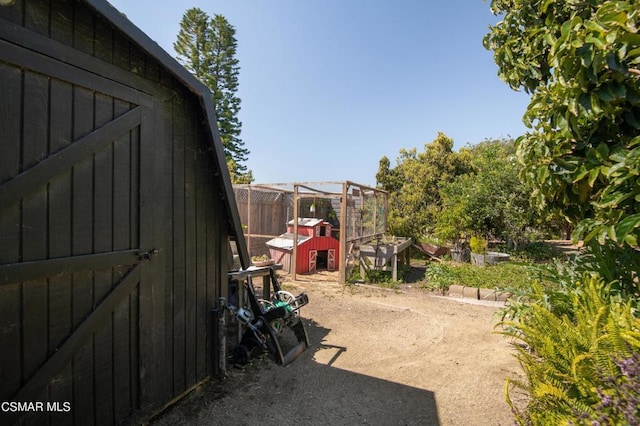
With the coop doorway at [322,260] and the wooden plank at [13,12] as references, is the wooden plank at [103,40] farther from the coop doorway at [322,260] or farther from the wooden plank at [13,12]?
the coop doorway at [322,260]

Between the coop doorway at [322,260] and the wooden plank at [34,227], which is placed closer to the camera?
the wooden plank at [34,227]

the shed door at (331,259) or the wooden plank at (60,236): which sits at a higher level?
the wooden plank at (60,236)

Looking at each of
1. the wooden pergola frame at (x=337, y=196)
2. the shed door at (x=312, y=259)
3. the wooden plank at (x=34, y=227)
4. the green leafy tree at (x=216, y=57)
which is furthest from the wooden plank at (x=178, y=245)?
the green leafy tree at (x=216, y=57)

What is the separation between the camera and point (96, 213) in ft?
6.73

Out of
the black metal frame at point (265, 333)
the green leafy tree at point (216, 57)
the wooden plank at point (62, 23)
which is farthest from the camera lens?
the green leafy tree at point (216, 57)

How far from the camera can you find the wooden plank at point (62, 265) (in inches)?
63.1

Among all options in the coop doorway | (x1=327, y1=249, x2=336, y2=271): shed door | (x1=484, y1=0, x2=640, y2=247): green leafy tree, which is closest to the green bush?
(x1=327, y1=249, x2=336, y2=271): shed door

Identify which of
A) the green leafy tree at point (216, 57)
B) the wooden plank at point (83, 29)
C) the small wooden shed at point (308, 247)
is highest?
the green leafy tree at point (216, 57)

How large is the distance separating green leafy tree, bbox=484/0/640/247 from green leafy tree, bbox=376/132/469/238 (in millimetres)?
9787

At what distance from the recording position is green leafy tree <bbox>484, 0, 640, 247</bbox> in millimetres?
1723

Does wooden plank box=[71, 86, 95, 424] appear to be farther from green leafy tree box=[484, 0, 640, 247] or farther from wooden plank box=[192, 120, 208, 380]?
green leafy tree box=[484, 0, 640, 247]

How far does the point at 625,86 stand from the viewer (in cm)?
190

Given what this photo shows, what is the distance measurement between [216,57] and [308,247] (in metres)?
17.0

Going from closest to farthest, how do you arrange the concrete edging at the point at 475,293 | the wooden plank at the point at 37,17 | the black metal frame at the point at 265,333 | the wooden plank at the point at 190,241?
the wooden plank at the point at 37,17
the wooden plank at the point at 190,241
the black metal frame at the point at 265,333
the concrete edging at the point at 475,293
